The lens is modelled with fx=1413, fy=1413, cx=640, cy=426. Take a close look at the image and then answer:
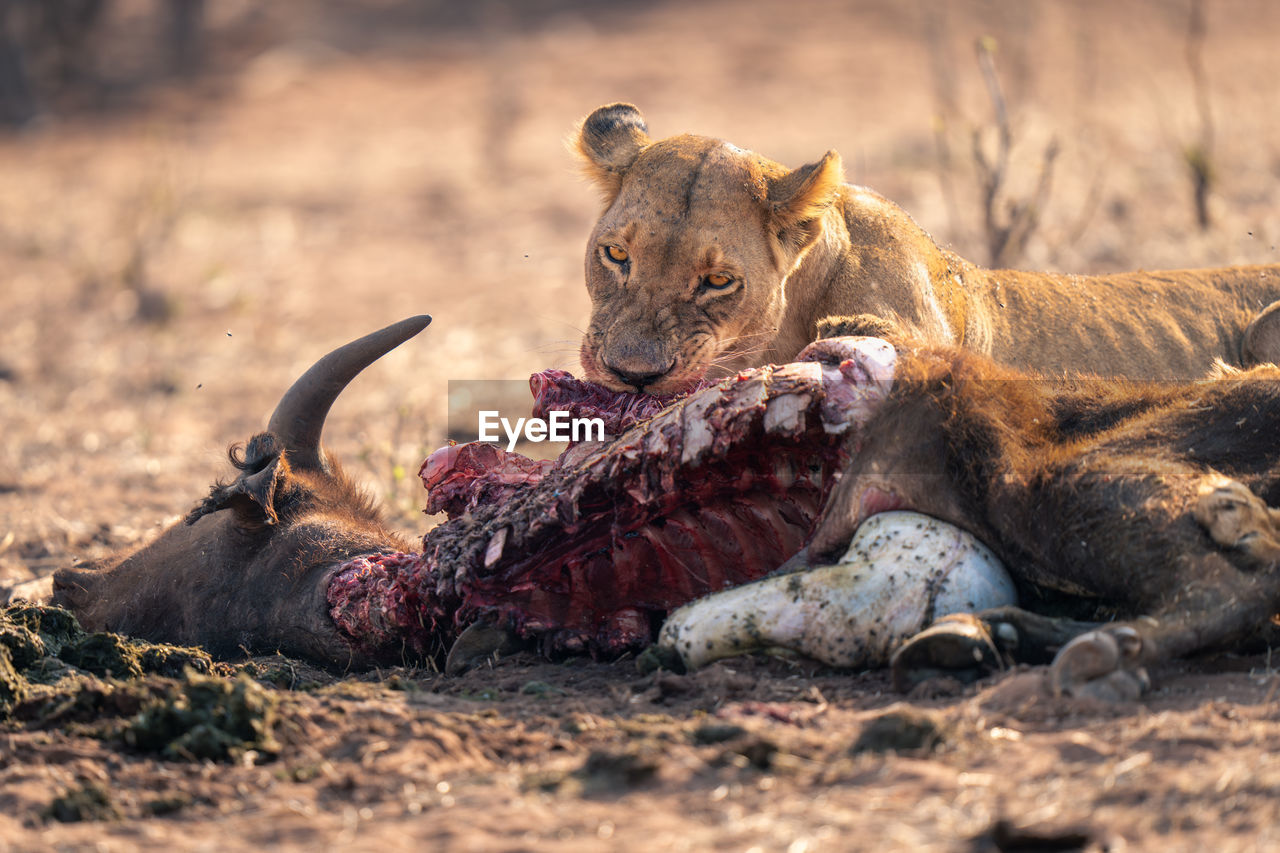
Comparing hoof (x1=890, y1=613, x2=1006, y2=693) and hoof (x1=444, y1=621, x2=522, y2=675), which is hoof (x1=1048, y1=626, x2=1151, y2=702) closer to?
hoof (x1=890, y1=613, x2=1006, y2=693)

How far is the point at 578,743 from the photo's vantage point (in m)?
2.83

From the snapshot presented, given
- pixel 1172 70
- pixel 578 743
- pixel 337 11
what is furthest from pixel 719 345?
pixel 337 11

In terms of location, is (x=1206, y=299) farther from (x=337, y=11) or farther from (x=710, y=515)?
(x=337, y=11)

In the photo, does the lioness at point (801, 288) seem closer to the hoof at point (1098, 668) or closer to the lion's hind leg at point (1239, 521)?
the lion's hind leg at point (1239, 521)

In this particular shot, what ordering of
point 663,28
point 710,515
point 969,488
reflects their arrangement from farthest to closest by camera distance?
point 663,28 < point 710,515 < point 969,488

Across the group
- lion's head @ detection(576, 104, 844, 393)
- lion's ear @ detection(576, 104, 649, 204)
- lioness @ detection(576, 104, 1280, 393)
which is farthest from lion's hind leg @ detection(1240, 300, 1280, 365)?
lion's ear @ detection(576, 104, 649, 204)

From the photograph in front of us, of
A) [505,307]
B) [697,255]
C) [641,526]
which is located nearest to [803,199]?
[697,255]

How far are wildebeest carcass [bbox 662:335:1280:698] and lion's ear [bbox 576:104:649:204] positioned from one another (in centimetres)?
176

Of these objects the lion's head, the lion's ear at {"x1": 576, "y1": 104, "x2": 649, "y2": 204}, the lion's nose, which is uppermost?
the lion's ear at {"x1": 576, "y1": 104, "x2": 649, "y2": 204}

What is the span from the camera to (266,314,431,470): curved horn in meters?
4.06

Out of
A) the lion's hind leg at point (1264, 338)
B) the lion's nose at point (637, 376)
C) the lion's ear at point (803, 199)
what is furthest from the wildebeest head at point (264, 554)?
the lion's hind leg at point (1264, 338)

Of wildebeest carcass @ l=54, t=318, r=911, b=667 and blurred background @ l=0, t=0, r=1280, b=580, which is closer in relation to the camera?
wildebeest carcass @ l=54, t=318, r=911, b=667

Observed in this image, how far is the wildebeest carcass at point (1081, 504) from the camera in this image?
295 centimetres

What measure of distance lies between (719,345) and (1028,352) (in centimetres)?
153
